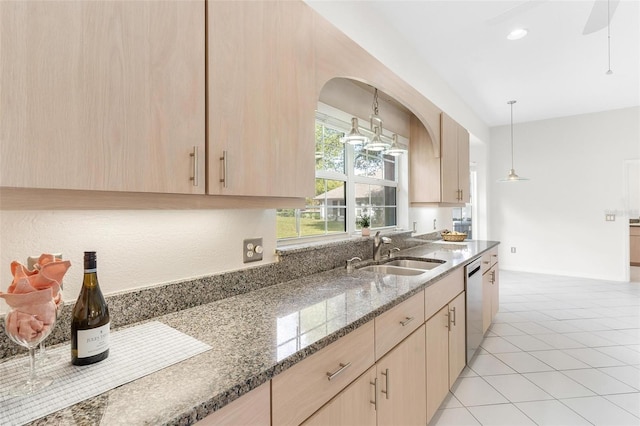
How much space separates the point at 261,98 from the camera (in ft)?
4.04

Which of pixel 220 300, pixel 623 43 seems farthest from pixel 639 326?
pixel 220 300

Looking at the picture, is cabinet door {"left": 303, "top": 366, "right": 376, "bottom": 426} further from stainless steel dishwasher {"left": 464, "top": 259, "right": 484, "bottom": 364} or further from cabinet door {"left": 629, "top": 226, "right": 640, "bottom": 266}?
cabinet door {"left": 629, "top": 226, "right": 640, "bottom": 266}

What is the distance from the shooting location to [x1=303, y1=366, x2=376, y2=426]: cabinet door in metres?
1.04

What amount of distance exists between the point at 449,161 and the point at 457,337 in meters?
1.99

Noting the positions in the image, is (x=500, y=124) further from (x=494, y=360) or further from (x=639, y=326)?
(x=494, y=360)

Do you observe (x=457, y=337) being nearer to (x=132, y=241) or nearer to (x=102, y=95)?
(x=132, y=241)

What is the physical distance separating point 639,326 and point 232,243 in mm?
4479

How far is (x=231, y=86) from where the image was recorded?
112 cm

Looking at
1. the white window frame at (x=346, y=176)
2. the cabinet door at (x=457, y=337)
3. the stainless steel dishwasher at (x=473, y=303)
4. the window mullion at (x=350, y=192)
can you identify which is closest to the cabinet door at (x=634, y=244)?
the stainless steel dishwasher at (x=473, y=303)

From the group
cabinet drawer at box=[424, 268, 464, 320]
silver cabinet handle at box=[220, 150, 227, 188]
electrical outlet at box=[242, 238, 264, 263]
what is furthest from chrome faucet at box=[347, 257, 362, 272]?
silver cabinet handle at box=[220, 150, 227, 188]

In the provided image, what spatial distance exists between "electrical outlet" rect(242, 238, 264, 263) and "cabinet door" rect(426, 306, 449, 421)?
1016mm

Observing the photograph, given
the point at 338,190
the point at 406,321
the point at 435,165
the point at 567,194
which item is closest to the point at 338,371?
the point at 406,321

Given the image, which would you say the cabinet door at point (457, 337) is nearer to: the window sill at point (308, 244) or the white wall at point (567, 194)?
the window sill at point (308, 244)

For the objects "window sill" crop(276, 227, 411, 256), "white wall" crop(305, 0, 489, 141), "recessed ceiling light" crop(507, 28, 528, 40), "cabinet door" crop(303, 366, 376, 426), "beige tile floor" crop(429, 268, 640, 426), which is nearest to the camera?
"cabinet door" crop(303, 366, 376, 426)
